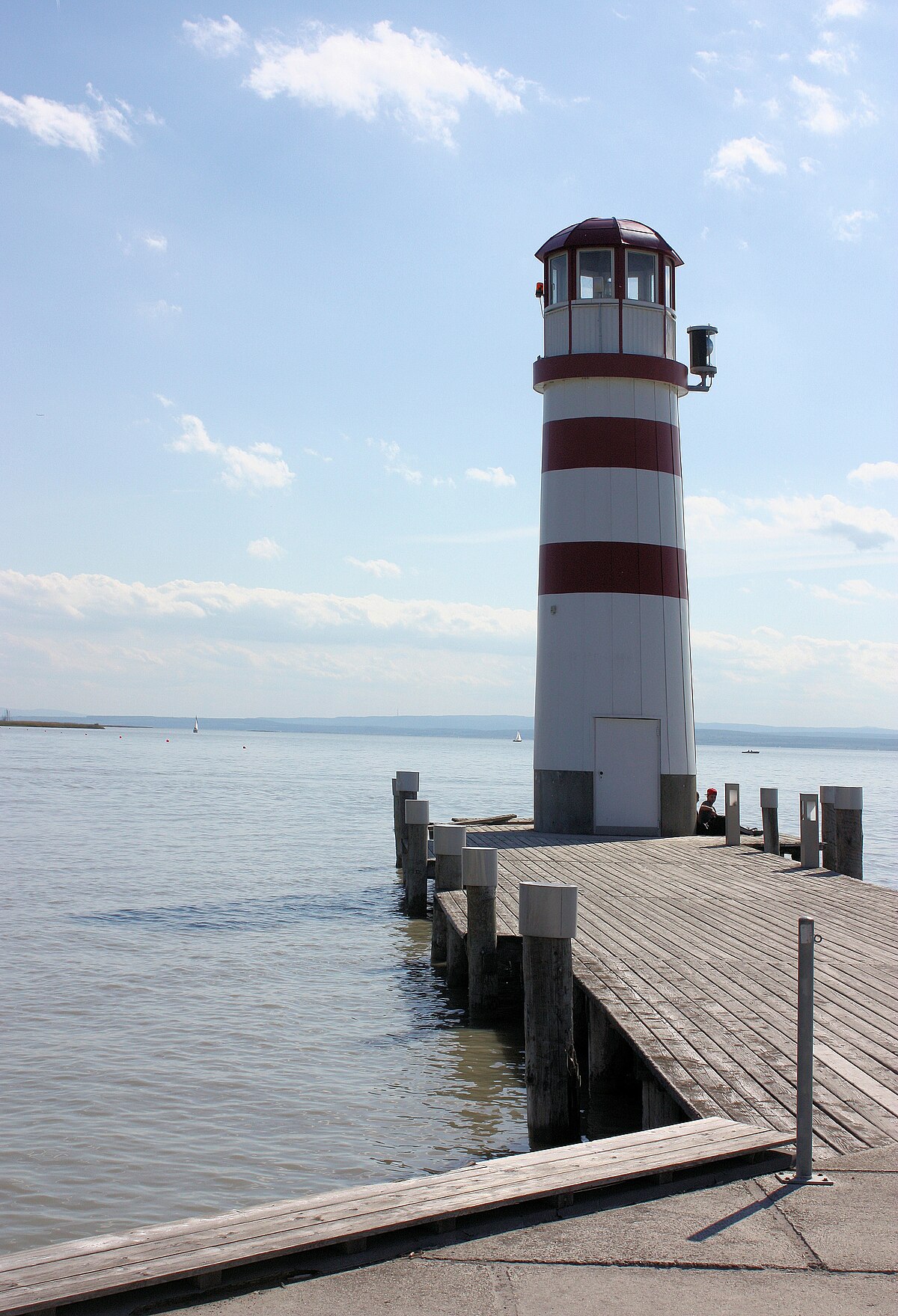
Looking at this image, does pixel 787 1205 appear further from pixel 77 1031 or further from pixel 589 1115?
pixel 77 1031

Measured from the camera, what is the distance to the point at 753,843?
18156mm

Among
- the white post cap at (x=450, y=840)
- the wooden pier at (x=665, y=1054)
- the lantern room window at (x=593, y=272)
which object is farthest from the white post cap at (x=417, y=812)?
the lantern room window at (x=593, y=272)

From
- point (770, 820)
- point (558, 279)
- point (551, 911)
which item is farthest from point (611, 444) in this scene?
point (551, 911)

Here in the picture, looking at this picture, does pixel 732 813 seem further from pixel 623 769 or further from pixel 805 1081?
pixel 805 1081

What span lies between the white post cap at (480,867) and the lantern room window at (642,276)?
1172 cm

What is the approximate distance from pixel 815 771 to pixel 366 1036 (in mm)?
93009

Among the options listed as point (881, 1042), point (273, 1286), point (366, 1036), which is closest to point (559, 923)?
point (881, 1042)

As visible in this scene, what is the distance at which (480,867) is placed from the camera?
425 inches

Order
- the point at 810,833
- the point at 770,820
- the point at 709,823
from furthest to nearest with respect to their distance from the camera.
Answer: the point at 709,823 → the point at 770,820 → the point at 810,833

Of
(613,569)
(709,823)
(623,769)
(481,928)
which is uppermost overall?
(613,569)

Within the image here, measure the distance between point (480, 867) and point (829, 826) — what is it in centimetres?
671

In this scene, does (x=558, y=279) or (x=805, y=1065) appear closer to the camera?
(x=805, y=1065)

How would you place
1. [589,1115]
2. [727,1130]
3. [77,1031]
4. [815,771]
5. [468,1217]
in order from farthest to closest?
1. [815,771]
2. [77,1031]
3. [589,1115]
4. [727,1130]
5. [468,1217]

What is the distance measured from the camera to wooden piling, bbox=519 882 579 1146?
733 cm
